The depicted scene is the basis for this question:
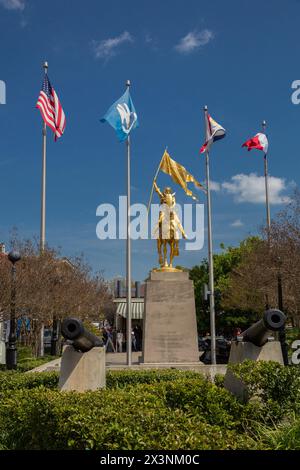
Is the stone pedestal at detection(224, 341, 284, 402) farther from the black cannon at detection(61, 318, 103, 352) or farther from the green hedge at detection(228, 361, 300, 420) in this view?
the black cannon at detection(61, 318, 103, 352)

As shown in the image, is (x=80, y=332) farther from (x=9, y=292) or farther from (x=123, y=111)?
(x=123, y=111)

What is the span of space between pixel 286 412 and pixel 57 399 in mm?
2968

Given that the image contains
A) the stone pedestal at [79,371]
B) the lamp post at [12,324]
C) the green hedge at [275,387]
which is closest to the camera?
the green hedge at [275,387]

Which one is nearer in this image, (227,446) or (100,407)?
(227,446)

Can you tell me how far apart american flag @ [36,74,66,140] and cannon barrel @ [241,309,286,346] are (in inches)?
657

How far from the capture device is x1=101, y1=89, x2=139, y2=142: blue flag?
862 inches

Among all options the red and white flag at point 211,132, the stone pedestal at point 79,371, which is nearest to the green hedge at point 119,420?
the stone pedestal at point 79,371

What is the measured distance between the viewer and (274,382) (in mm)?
7270

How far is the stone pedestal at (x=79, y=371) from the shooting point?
28.4 ft

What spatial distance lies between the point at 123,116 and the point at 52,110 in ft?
11.7

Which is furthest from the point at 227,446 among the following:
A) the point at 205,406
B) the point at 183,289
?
the point at 183,289

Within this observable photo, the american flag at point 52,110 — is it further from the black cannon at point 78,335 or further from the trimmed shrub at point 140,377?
the black cannon at point 78,335

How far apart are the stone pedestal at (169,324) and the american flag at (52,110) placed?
8.50 meters

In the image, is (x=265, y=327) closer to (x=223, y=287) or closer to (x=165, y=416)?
(x=165, y=416)
